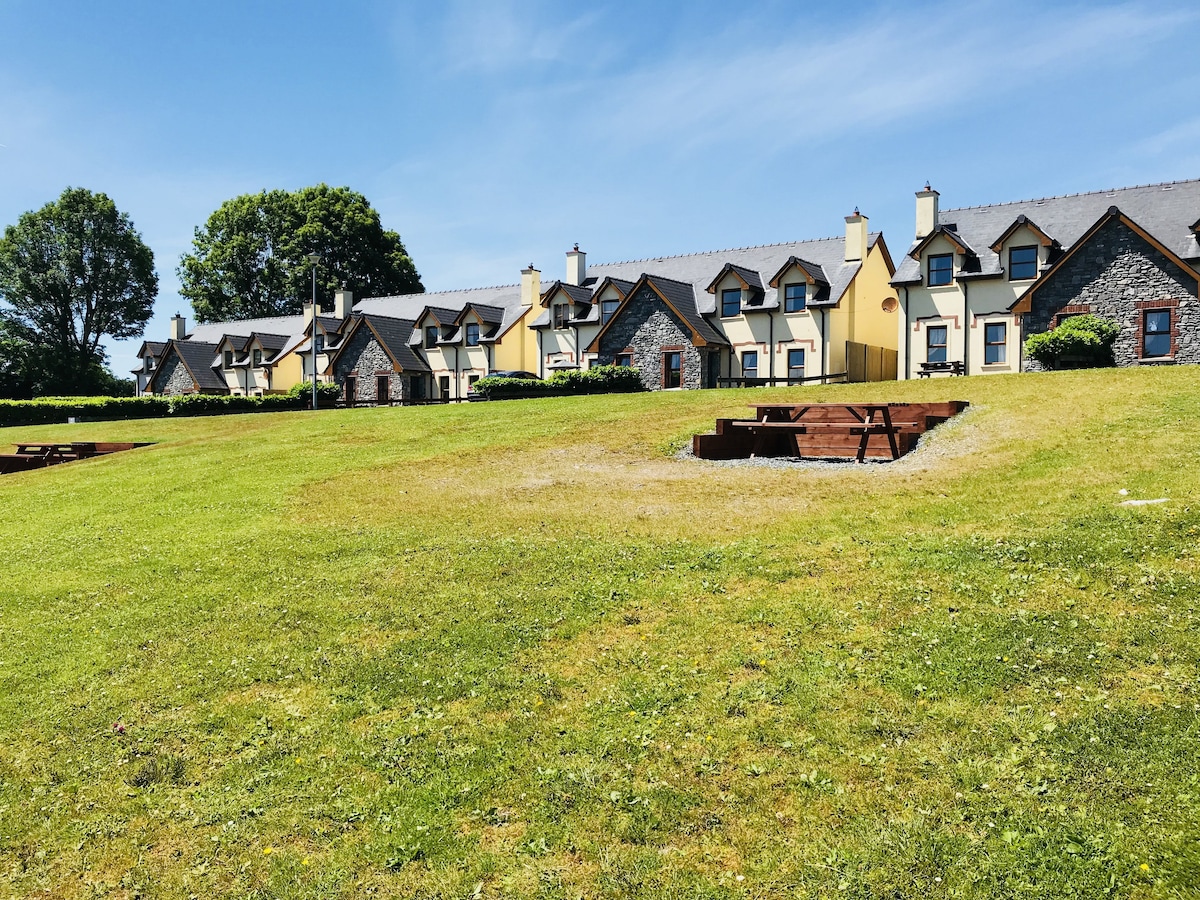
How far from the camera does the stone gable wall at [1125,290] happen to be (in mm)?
32719

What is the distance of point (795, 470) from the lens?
16.7m

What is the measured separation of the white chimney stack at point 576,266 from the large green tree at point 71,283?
157 feet

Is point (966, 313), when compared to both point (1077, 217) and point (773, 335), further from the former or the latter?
point (773, 335)

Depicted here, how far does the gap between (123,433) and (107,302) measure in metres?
53.9

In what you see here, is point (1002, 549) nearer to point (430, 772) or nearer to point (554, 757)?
point (554, 757)

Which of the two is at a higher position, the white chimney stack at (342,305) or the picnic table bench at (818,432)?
the white chimney stack at (342,305)

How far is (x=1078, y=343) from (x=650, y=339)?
20.2 metres

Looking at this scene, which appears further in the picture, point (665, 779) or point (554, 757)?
point (554, 757)

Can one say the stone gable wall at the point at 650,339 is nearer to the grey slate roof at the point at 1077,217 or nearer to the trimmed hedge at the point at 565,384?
the trimmed hedge at the point at 565,384

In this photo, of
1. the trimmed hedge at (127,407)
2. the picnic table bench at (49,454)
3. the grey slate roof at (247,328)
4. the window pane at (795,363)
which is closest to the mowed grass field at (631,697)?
the picnic table bench at (49,454)

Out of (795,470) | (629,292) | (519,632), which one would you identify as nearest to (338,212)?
(629,292)

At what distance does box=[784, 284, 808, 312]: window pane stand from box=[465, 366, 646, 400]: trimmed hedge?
852cm

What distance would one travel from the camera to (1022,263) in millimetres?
37219

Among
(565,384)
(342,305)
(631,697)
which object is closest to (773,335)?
(565,384)
